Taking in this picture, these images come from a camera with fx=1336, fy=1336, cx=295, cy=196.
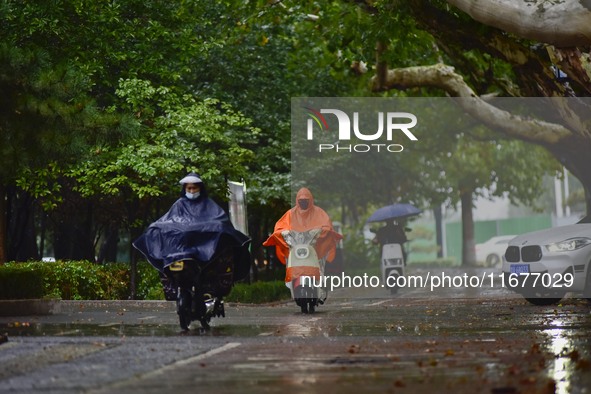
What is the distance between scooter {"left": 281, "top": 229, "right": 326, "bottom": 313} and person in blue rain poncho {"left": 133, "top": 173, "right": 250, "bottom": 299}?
507 centimetres

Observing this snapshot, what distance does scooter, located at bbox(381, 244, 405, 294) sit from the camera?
30.8 m

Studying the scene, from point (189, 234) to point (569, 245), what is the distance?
873cm

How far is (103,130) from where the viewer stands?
67.1 ft

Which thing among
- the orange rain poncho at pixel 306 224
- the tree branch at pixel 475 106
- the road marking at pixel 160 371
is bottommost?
the road marking at pixel 160 371

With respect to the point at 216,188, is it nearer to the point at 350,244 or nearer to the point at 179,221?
the point at 179,221

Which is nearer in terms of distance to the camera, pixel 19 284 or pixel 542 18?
pixel 542 18

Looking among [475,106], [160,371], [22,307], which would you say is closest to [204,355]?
[160,371]

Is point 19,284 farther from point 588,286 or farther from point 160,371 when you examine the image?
point 160,371

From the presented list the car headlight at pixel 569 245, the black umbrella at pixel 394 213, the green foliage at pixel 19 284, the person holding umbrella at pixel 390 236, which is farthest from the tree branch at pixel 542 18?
the black umbrella at pixel 394 213

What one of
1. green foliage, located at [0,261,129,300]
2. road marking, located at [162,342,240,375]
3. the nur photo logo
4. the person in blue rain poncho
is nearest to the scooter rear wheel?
the person in blue rain poncho

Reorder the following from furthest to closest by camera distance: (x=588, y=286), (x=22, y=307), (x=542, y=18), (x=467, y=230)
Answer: (x=467, y=230)
(x=588, y=286)
(x=22, y=307)
(x=542, y=18)

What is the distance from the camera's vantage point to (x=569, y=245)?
2239 centimetres

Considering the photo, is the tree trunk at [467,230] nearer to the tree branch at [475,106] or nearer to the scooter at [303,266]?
the tree branch at [475,106]

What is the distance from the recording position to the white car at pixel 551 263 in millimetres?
22344
